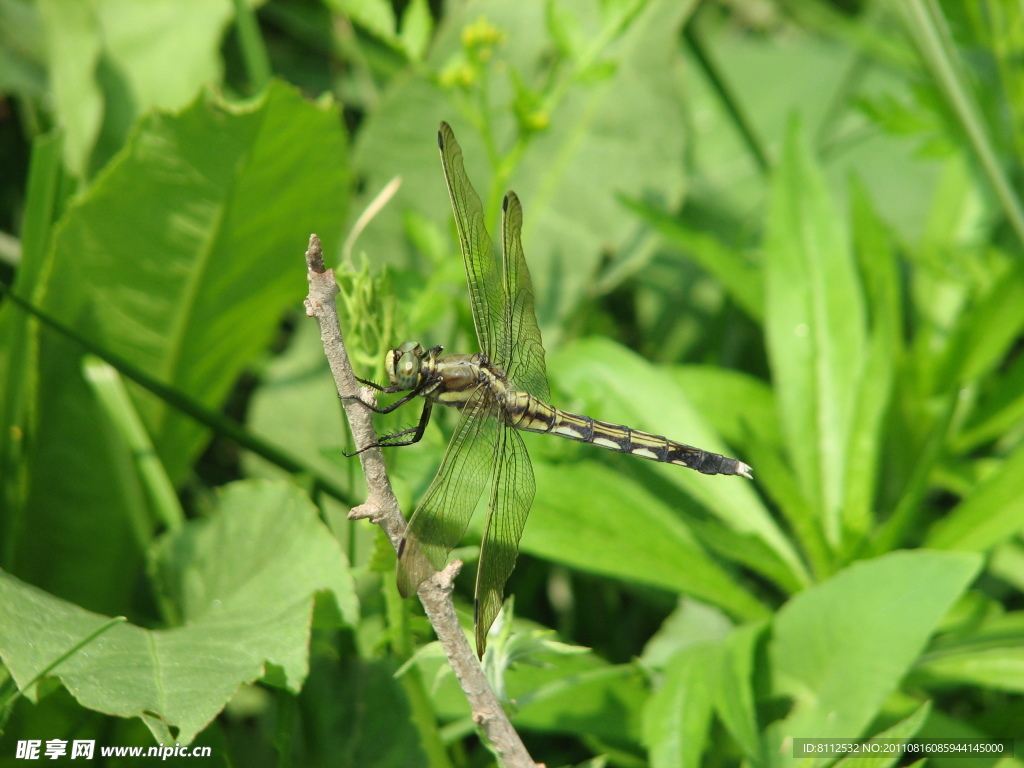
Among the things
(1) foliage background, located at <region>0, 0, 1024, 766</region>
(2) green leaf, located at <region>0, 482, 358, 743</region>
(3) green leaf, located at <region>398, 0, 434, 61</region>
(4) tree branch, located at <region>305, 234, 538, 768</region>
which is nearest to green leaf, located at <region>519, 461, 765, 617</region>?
(1) foliage background, located at <region>0, 0, 1024, 766</region>

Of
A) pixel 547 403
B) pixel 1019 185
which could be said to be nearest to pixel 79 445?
pixel 547 403

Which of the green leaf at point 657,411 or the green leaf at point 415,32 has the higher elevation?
the green leaf at point 415,32

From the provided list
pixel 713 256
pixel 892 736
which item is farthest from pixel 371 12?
pixel 892 736

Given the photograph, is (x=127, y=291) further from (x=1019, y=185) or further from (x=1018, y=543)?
(x=1019, y=185)

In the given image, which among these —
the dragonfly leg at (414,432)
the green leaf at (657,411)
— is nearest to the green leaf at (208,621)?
the dragonfly leg at (414,432)

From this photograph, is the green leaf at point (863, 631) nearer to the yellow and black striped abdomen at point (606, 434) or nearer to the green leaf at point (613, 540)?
the green leaf at point (613, 540)

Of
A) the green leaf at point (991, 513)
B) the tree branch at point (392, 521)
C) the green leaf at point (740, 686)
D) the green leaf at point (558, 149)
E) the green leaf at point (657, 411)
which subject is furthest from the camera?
the green leaf at point (558, 149)

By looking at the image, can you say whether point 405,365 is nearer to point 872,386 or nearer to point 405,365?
point 405,365
